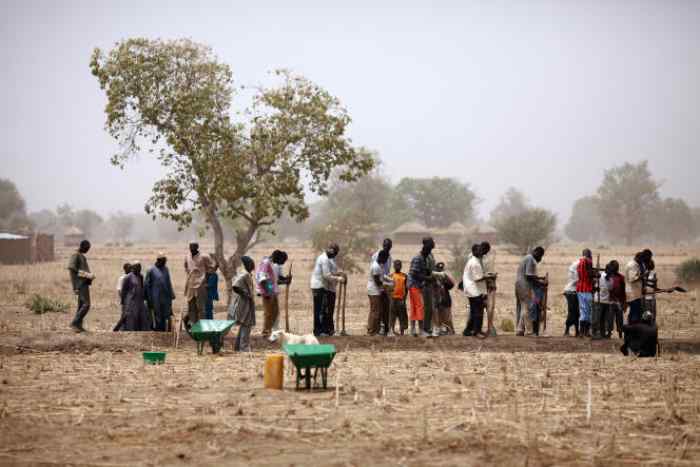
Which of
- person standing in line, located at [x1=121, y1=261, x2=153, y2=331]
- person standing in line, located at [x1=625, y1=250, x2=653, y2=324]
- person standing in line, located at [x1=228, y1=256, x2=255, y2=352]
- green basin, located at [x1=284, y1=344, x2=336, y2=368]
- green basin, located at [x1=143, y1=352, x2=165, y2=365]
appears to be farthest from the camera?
person standing in line, located at [x1=121, y1=261, x2=153, y2=331]

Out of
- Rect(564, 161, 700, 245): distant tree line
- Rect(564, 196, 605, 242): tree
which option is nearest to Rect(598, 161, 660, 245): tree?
Rect(564, 161, 700, 245): distant tree line

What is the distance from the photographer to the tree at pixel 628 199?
12306 centimetres

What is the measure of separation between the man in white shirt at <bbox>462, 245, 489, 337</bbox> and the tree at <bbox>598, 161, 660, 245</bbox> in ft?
359

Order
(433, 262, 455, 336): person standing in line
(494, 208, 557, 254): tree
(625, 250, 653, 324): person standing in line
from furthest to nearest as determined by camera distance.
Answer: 1. (494, 208, 557, 254): tree
2. (433, 262, 455, 336): person standing in line
3. (625, 250, 653, 324): person standing in line

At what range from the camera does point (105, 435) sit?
8.88m

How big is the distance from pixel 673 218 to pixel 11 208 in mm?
88223

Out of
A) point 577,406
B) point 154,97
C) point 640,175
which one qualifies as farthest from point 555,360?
point 640,175

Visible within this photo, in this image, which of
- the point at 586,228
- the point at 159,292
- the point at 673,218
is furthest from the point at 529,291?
the point at 586,228

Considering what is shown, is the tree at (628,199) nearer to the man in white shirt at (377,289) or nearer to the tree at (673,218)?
the tree at (673,218)

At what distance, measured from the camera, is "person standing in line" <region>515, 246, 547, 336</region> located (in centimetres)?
1608

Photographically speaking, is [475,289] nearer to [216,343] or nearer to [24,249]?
[216,343]

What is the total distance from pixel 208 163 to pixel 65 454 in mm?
15999

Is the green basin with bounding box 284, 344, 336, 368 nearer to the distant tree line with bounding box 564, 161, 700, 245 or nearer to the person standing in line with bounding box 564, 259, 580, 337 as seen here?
the person standing in line with bounding box 564, 259, 580, 337

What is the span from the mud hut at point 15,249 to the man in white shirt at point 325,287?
36665 mm
